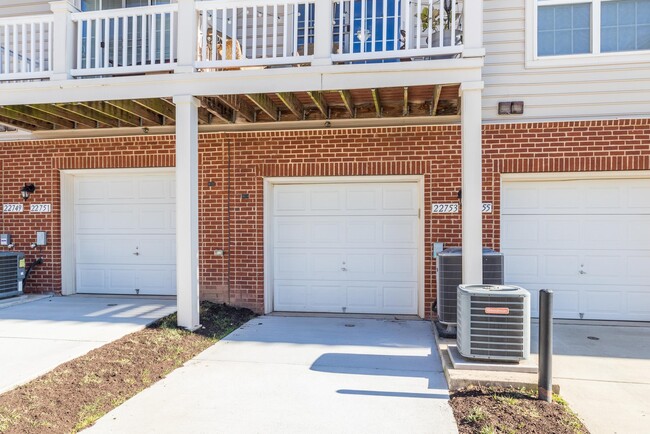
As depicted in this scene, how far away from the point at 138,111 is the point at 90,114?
2.97 feet

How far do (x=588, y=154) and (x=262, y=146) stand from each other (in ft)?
16.4

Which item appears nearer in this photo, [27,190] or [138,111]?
[138,111]

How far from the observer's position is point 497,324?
13.8 ft

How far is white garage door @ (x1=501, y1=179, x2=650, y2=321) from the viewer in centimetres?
661

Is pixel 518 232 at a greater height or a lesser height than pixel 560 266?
greater

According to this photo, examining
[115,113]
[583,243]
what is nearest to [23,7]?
[115,113]

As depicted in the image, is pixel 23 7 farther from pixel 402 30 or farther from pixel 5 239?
pixel 402 30

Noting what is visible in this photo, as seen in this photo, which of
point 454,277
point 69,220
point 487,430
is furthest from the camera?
point 69,220

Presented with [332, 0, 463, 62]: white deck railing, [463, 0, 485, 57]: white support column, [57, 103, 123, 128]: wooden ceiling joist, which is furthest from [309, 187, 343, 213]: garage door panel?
[57, 103, 123, 128]: wooden ceiling joist

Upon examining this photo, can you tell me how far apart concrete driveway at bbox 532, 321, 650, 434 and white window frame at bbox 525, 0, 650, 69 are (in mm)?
3853

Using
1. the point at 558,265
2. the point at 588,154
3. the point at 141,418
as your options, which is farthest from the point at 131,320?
the point at 588,154

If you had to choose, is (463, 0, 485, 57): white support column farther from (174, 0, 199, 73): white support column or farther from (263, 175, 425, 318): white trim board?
(174, 0, 199, 73): white support column

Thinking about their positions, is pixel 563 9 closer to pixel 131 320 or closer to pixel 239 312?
pixel 239 312

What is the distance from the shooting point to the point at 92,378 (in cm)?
415
